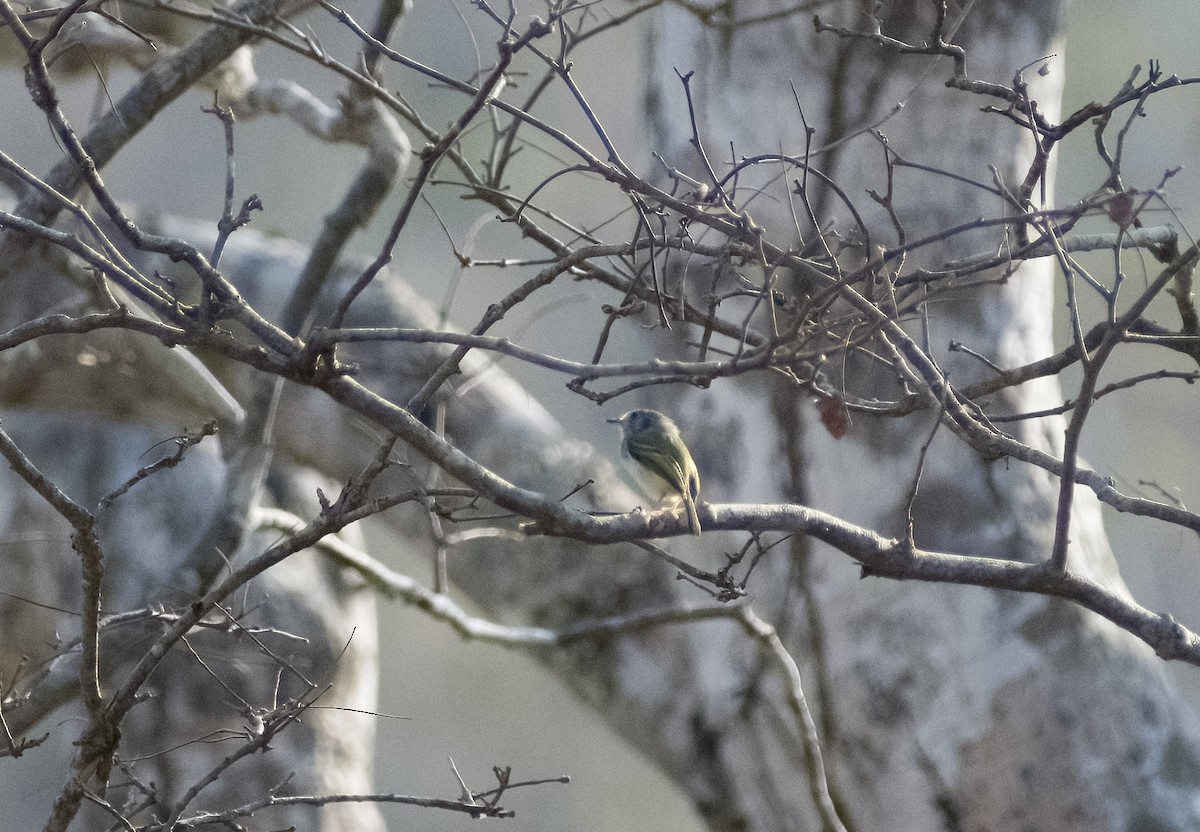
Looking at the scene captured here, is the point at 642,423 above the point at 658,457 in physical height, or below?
above

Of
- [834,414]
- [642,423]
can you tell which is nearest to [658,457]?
[642,423]

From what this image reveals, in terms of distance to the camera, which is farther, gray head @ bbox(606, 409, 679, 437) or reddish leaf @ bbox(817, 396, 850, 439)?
gray head @ bbox(606, 409, 679, 437)

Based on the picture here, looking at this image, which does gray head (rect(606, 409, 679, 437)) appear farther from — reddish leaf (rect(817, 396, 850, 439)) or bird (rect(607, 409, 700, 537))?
reddish leaf (rect(817, 396, 850, 439))

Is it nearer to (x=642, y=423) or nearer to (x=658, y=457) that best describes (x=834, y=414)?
(x=658, y=457)

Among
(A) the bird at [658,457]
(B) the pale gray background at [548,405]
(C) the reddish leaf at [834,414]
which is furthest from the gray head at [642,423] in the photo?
(B) the pale gray background at [548,405]

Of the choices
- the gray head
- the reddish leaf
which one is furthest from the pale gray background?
the reddish leaf

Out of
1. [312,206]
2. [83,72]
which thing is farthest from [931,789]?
[312,206]

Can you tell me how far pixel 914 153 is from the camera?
2.18 m

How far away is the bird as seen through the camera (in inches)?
65.8

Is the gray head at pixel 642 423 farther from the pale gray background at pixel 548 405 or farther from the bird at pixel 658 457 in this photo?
the pale gray background at pixel 548 405

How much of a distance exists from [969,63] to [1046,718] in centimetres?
123

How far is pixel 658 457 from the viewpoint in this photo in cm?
172

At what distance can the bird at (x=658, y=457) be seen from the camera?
5.49ft

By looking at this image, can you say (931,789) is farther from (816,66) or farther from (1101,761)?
(816,66)
